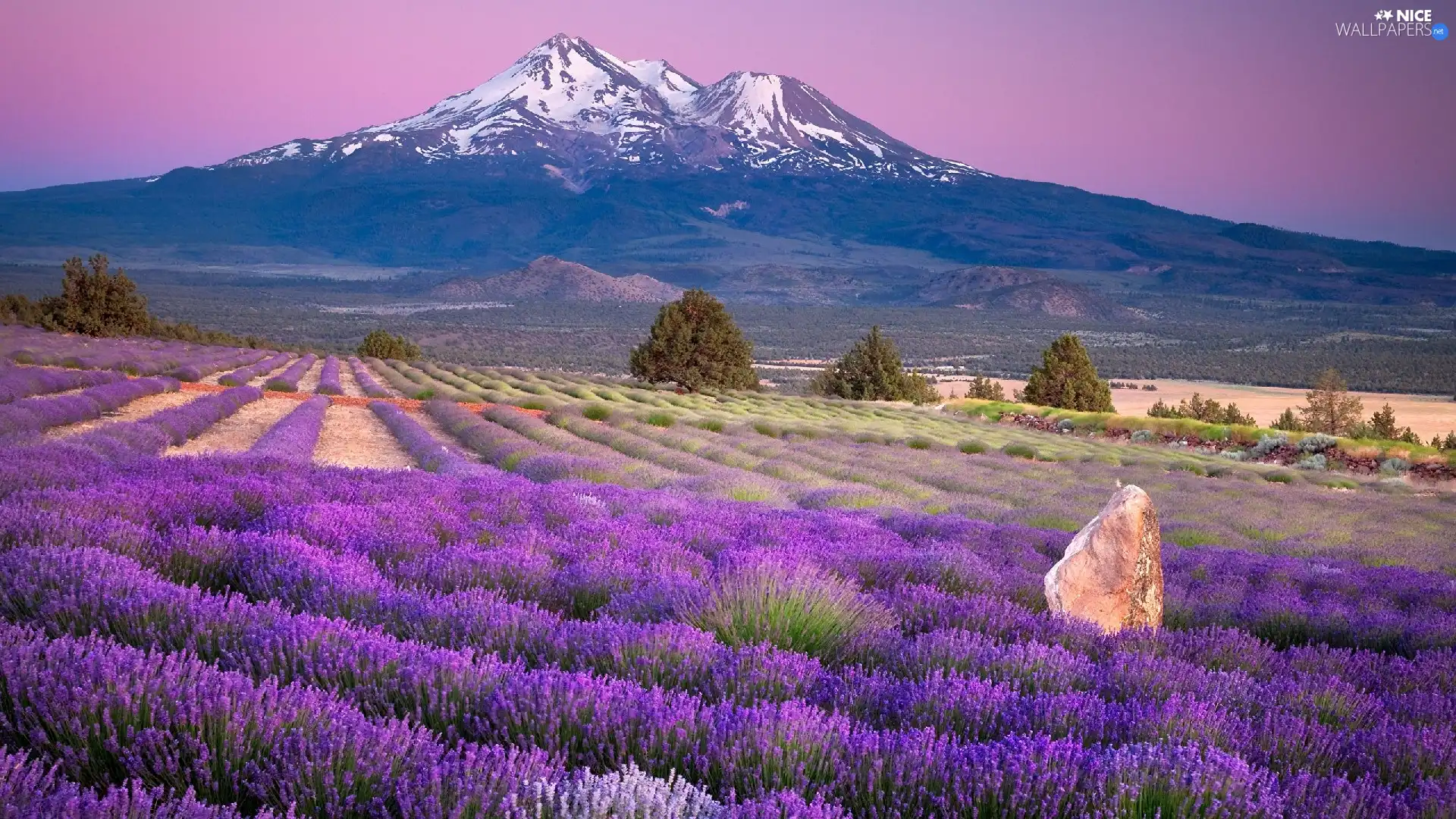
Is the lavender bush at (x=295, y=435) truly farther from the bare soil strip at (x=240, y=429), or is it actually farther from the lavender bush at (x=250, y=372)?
the lavender bush at (x=250, y=372)

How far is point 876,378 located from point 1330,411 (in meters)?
23.6

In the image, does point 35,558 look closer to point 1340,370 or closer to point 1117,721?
point 1117,721

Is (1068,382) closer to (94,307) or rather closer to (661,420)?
(661,420)

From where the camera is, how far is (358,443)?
18.7 m

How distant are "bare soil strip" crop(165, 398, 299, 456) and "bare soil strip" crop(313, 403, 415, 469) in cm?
104

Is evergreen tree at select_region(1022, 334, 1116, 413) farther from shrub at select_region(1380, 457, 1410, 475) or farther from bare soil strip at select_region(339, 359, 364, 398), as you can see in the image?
bare soil strip at select_region(339, 359, 364, 398)

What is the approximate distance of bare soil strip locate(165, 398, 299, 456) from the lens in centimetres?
1577

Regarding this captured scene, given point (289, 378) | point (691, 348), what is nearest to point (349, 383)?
point (289, 378)

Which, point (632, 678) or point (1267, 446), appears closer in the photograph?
point (632, 678)

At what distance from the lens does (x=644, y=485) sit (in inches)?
508

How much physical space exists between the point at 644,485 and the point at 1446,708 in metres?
9.79

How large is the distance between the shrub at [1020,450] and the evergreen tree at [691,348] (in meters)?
20.6

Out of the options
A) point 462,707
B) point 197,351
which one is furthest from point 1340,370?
point 462,707

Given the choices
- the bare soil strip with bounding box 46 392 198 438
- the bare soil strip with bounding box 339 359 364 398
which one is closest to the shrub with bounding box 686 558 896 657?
the bare soil strip with bounding box 46 392 198 438
